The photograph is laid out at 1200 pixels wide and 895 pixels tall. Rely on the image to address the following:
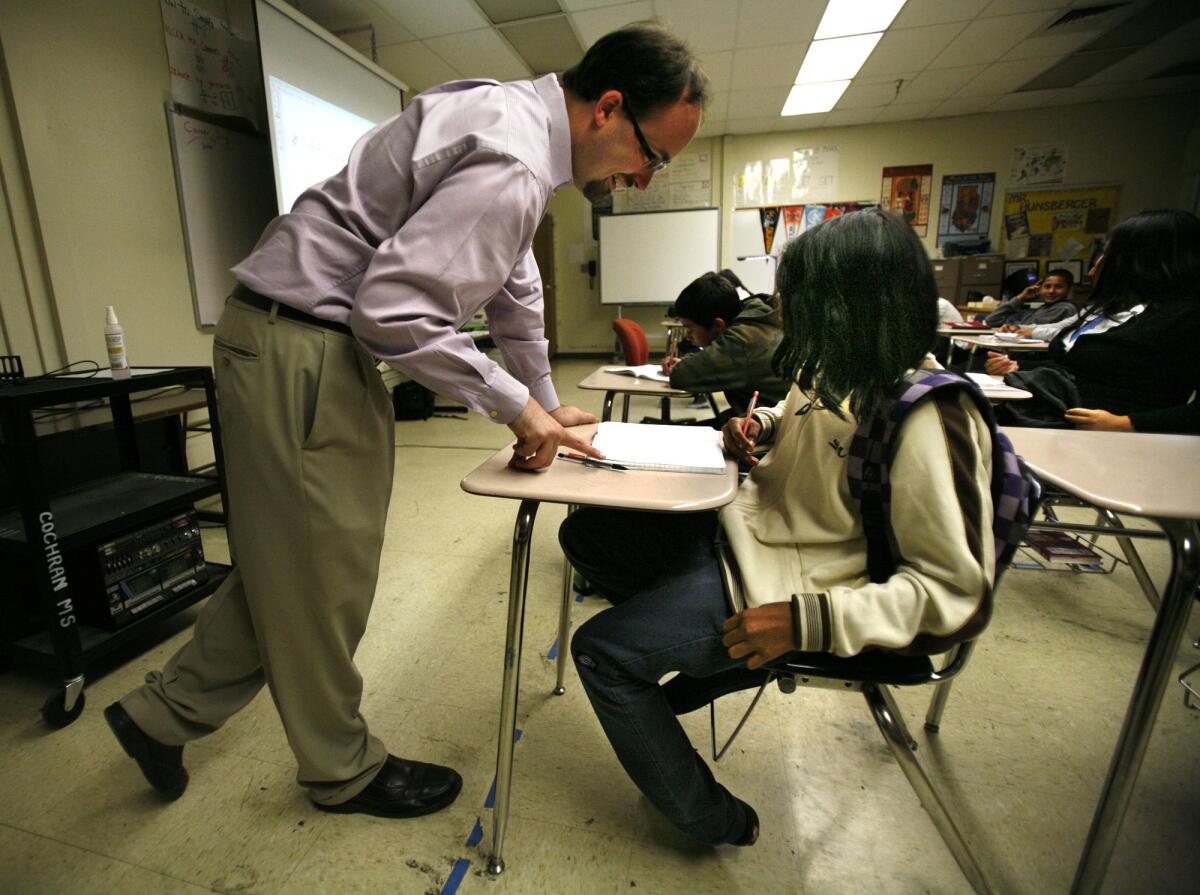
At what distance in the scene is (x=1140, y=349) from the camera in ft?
5.60

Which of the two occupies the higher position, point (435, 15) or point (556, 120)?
point (435, 15)

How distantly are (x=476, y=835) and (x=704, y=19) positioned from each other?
4774 millimetres

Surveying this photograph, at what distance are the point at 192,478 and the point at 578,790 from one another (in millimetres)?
1438

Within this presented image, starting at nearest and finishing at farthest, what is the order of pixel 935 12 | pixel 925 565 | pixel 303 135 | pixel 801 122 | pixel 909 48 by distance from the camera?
pixel 925 565 → pixel 303 135 → pixel 935 12 → pixel 909 48 → pixel 801 122

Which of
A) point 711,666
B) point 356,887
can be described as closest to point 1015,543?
point 711,666

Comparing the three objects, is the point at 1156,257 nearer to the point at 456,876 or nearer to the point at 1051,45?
the point at 456,876

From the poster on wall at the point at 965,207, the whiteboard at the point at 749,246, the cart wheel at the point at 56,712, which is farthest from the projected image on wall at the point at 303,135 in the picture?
the poster on wall at the point at 965,207

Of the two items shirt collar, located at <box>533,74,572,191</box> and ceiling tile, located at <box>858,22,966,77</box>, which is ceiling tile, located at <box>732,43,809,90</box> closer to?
ceiling tile, located at <box>858,22,966,77</box>

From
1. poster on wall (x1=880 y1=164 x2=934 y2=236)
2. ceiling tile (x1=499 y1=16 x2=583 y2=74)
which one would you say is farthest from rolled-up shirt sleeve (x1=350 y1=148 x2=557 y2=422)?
poster on wall (x1=880 y1=164 x2=934 y2=236)

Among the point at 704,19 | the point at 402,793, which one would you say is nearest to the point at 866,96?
the point at 704,19

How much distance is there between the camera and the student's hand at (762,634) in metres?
0.70

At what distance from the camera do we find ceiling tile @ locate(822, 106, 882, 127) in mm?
6148

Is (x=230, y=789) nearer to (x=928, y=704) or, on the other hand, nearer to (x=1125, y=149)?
(x=928, y=704)

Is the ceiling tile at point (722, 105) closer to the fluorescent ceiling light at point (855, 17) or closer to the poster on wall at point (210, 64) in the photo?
the fluorescent ceiling light at point (855, 17)
